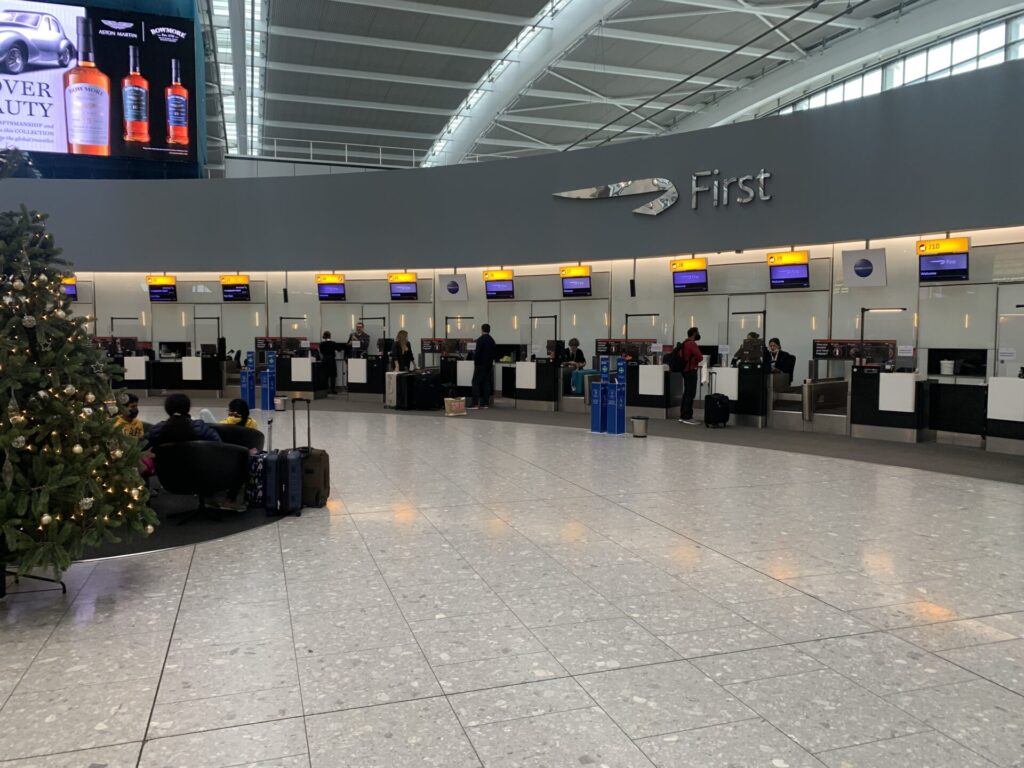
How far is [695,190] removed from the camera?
1258 centimetres

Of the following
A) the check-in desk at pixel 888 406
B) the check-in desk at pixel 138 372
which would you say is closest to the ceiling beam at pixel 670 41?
the check-in desk at pixel 888 406

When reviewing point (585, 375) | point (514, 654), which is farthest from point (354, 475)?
point (585, 375)

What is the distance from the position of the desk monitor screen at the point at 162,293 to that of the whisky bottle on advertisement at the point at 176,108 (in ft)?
10.7

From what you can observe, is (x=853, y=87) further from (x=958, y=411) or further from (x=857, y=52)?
(x=958, y=411)

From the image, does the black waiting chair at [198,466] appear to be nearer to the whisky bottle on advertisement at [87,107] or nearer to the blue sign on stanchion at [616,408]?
the blue sign on stanchion at [616,408]

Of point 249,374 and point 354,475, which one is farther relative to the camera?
point 249,374

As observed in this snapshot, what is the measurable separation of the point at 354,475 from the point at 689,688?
512 centimetres

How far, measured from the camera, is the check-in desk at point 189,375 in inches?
628

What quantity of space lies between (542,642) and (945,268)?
9.77m

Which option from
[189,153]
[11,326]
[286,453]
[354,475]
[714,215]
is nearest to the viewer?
[11,326]

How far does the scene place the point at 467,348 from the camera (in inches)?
599

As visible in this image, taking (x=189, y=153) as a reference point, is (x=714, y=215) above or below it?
below

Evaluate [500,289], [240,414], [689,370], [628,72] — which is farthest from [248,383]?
[628,72]

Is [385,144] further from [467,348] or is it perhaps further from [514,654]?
[514,654]
